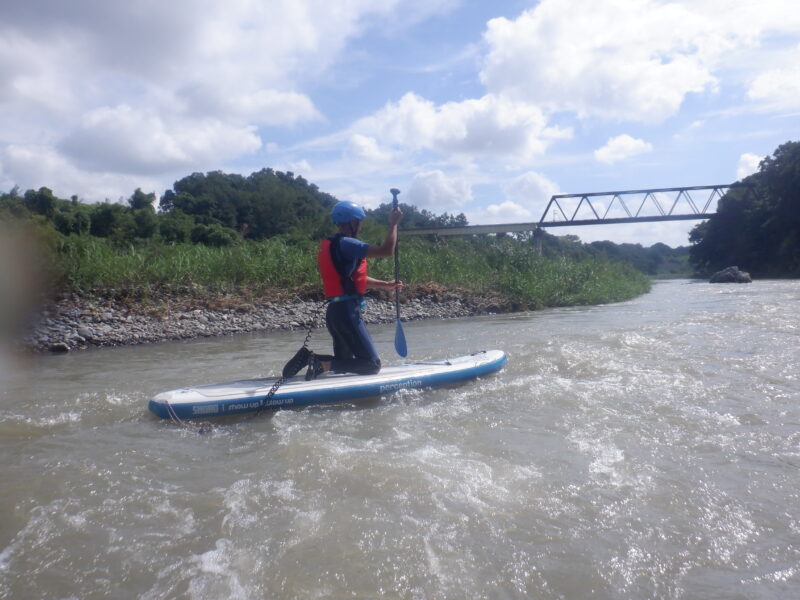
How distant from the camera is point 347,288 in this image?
5184mm

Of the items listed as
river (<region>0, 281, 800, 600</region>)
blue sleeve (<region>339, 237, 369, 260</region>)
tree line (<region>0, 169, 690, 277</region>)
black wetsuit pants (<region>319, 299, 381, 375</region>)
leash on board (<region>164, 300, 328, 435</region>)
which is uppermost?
tree line (<region>0, 169, 690, 277</region>)

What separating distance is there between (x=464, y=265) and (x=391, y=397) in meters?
14.5

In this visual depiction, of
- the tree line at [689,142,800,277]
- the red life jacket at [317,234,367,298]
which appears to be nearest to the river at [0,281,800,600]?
the red life jacket at [317,234,367,298]

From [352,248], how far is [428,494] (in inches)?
95.5

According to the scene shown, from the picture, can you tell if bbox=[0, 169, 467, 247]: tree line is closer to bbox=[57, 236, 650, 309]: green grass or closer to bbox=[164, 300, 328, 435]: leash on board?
bbox=[57, 236, 650, 309]: green grass

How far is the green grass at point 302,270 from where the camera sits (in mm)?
12406

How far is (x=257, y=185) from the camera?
4022 centimetres

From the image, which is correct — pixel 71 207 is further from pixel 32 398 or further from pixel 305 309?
pixel 32 398

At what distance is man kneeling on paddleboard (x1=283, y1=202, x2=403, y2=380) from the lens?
5004 mm

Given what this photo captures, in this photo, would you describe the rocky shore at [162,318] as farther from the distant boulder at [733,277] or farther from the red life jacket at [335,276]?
the distant boulder at [733,277]

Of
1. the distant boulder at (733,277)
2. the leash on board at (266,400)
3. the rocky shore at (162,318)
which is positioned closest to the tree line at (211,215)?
the rocky shore at (162,318)

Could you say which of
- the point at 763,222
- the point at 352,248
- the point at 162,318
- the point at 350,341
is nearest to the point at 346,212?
the point at 352,248

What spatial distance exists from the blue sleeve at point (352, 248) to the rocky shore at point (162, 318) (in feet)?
15.1

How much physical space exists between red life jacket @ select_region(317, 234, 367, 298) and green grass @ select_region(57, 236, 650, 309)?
838cm
